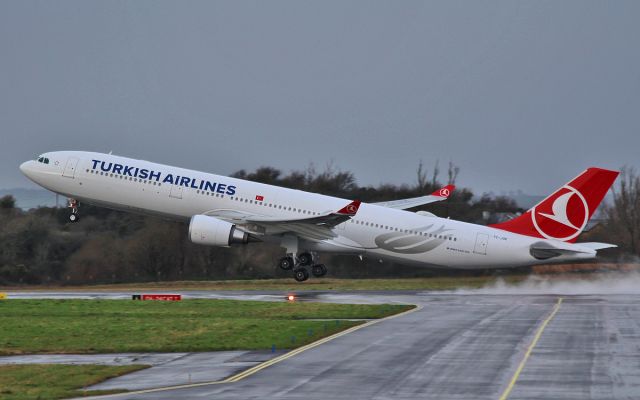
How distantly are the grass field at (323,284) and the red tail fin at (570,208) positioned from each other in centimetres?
632

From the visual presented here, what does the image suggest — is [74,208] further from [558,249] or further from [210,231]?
[558,249]

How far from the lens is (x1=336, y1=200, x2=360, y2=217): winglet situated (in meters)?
48.7

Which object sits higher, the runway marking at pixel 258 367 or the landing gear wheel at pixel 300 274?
the landing gear wheel at pixel 300 274

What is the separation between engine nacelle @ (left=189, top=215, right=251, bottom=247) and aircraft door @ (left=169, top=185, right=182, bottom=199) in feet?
5.65

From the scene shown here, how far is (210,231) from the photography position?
51.4 m

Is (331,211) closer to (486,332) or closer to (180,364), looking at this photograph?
(486,332)

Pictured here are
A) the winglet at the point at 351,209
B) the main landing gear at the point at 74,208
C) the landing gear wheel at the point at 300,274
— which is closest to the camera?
the winglet at the point at 351,209

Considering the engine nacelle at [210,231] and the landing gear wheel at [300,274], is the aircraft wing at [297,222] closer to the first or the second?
the engine nacelle at [210,231]

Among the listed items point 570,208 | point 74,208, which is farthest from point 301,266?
point 570,208

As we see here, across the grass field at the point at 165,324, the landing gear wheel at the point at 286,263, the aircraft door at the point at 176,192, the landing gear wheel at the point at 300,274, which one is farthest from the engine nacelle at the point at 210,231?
the grass field at the point at 165,324

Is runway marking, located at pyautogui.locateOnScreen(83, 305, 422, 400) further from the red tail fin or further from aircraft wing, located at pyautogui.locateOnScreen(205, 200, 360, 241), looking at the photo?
the red tail fin

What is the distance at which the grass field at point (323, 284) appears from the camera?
57.8 m

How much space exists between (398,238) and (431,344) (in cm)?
2146

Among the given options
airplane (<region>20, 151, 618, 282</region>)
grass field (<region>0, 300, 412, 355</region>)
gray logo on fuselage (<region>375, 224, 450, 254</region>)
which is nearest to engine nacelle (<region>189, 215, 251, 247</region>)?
airplane (<region>20, 151, 618, 282</region>)
